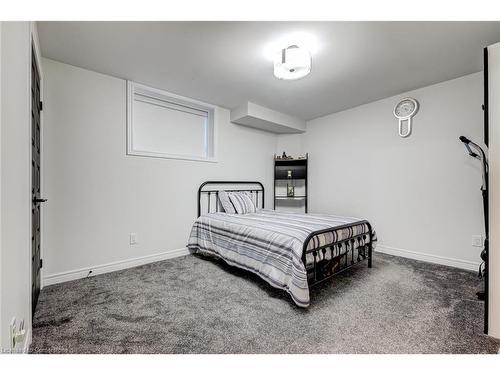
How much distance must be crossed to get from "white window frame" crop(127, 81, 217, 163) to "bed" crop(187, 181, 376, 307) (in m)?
0.99

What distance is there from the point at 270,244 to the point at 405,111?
275 centimetres

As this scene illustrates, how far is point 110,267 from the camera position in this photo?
8.47 feet

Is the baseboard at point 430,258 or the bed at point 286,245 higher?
the bed at point 286,245

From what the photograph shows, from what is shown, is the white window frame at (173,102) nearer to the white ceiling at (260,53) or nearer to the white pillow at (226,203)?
the white ceiling at (260,53)

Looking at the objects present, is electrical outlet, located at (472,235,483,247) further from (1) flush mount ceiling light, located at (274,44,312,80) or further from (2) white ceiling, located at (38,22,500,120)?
(1) flush mount ceiling light, located at (274,44,312,80)

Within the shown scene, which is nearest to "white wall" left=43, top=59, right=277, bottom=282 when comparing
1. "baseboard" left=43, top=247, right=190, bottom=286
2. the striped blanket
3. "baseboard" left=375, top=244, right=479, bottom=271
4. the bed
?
"baseboard" left=43, top=247, right=190, bottom=286

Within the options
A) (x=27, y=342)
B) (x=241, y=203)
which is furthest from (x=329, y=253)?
(x=27, y=342)

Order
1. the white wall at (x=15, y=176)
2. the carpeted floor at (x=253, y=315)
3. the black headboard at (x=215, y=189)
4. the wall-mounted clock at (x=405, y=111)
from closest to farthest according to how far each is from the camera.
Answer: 1. the white wall at (x=15, y=176)
2. the carpeted floor at (x=253, y=315)
3. the wall-mounted clock at (x=405, y=111)
4. the black headboard at (x=215, y=189)

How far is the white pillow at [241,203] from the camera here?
11.0 ft

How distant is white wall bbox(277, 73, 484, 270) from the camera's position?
2.66 meters

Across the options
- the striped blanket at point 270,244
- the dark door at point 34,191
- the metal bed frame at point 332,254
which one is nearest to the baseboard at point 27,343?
the dark door at point 34,191

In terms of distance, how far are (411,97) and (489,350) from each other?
9.58ft

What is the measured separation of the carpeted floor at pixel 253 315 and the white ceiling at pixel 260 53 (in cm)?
229

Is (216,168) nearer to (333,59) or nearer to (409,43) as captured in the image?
(333,59)
